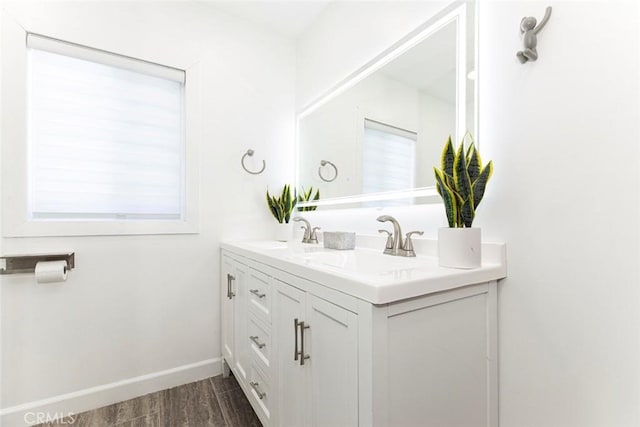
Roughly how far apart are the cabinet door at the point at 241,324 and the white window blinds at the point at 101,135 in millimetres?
627

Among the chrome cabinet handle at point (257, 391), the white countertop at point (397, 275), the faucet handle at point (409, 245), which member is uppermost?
the faucet handle at point (409, 245)

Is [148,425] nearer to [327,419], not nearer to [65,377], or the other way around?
[65,377]

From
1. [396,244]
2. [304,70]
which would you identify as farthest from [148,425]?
[304,70]

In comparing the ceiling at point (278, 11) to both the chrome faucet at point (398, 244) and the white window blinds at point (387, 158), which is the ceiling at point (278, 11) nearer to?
the white window blinds at point (387, 158)

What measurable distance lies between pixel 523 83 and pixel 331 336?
0.97m

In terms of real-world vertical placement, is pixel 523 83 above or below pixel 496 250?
above

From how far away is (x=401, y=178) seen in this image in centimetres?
131

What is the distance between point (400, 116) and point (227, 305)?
4.68 ft

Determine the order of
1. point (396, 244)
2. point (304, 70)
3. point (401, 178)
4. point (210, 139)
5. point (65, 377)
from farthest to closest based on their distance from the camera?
1. point (304, 70)
2. point (210, 139)
3. point (65, 377)
4. point (401, 178)
5. point (396, 244)

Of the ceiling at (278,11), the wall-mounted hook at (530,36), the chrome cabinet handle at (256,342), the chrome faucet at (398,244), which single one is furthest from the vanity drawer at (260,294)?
the ceiling at (278,11)

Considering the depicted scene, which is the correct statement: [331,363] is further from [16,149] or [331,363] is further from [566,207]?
[16,149]

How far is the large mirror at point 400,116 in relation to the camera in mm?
1062

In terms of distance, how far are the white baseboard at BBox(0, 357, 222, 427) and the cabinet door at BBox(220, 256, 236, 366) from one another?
177mm

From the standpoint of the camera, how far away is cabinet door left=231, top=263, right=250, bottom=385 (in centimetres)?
139
